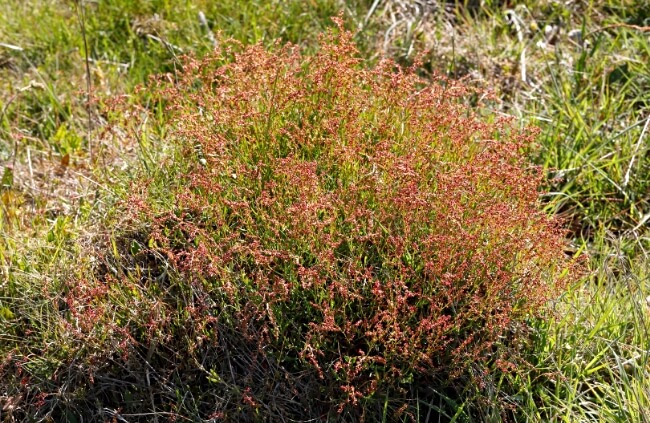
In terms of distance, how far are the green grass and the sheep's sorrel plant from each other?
163 millimetres

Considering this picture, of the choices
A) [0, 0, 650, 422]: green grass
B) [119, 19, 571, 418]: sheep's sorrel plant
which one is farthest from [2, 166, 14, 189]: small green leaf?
[119, 19, 571, 418]: sheep's sorrel plant

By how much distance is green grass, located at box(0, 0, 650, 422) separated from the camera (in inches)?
112

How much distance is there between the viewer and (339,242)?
8.64 feet

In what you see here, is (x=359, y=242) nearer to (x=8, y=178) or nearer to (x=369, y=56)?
(x=8, y=178)

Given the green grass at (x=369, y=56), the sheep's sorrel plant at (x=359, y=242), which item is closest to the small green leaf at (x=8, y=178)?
the green grass at (x=369, y=56)

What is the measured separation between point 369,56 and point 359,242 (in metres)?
1.83

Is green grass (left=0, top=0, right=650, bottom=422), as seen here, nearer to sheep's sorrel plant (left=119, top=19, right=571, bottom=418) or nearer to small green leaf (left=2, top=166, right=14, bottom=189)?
small green leaf (left=2, top=166, right=14, bottom=189)

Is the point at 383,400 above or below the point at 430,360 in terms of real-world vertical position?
below

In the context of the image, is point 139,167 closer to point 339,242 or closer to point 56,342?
point 56,342

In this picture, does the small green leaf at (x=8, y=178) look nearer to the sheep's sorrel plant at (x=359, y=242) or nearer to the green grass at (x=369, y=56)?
the green grass at (x=369, y=56)

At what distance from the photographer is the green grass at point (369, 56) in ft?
9.32

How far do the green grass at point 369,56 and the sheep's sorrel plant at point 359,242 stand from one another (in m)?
0.16

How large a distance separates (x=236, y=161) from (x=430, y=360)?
1.01m

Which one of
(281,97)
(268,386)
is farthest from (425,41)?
(268,386)
